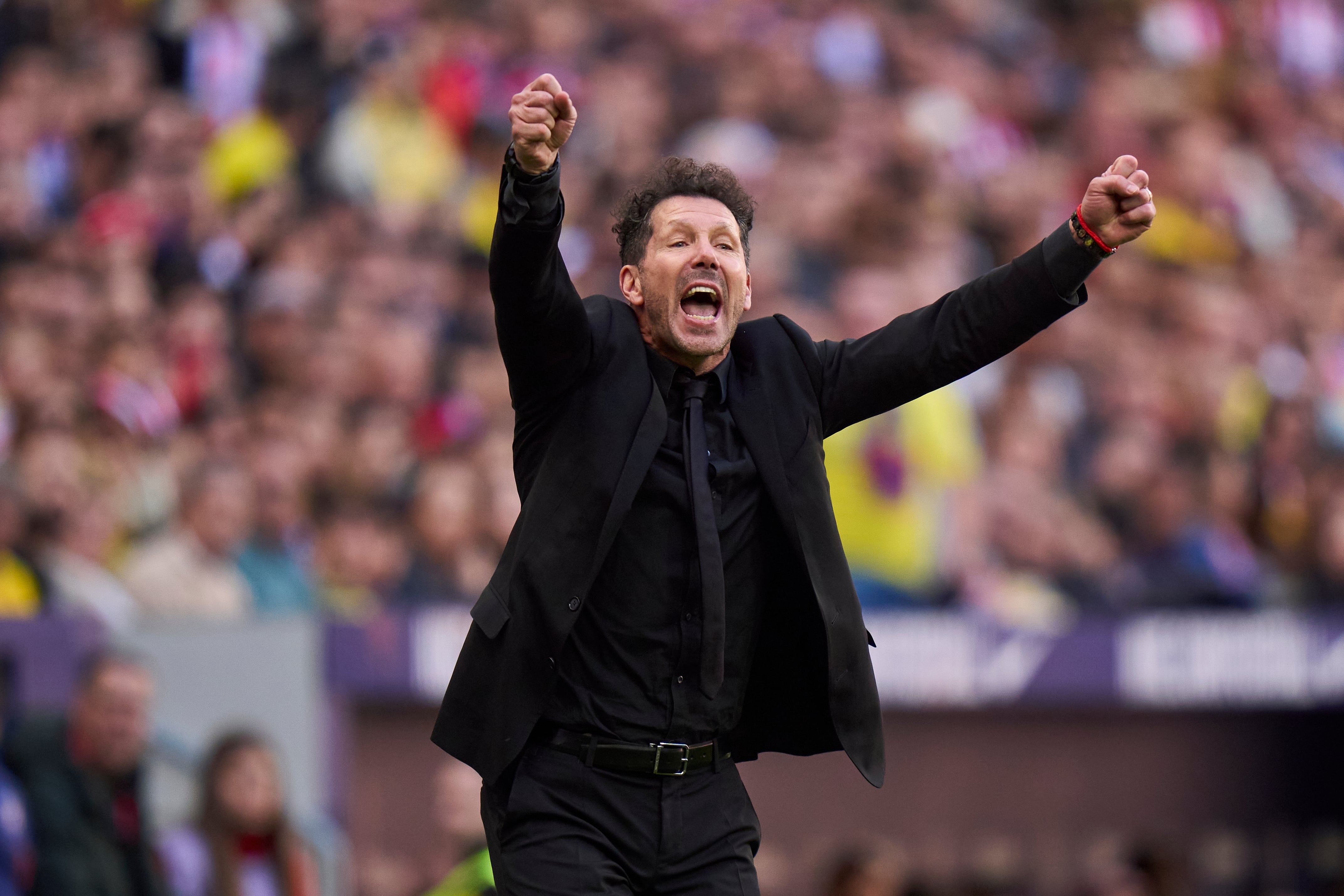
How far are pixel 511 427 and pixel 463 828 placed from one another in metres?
2.48

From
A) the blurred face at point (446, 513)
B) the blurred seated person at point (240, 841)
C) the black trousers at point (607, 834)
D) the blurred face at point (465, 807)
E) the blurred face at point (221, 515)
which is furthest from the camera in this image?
the blurred face at point (446, 513)

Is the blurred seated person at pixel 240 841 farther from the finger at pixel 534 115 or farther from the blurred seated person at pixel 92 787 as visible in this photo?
the finger at pixel 534 115

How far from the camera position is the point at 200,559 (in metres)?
6.92

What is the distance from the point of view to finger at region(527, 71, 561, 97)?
3.04m

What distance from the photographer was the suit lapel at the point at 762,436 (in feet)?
11.1

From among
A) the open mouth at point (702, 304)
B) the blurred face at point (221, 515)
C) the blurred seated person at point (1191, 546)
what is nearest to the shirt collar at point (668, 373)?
the open mouth at point (702, 304)

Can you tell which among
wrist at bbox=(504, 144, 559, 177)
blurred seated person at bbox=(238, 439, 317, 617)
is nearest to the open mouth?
wrist at bbox=(504, 144, 559, 177)

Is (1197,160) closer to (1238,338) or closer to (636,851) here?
(1238,338)

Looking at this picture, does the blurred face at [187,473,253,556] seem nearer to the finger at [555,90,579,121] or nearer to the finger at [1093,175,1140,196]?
the finger at [555,90,579,121]

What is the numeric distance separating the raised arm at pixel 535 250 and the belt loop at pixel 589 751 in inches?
25.8

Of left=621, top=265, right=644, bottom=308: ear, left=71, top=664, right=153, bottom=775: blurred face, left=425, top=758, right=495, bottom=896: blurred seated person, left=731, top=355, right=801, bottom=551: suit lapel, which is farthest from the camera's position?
left=71, top=664, right=153, bottom=775: blurred face

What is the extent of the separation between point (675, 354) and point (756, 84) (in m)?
7.89

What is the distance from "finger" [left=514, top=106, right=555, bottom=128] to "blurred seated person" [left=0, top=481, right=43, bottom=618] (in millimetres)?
4106

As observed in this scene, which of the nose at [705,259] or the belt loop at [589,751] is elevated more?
the nose at [705,259]
